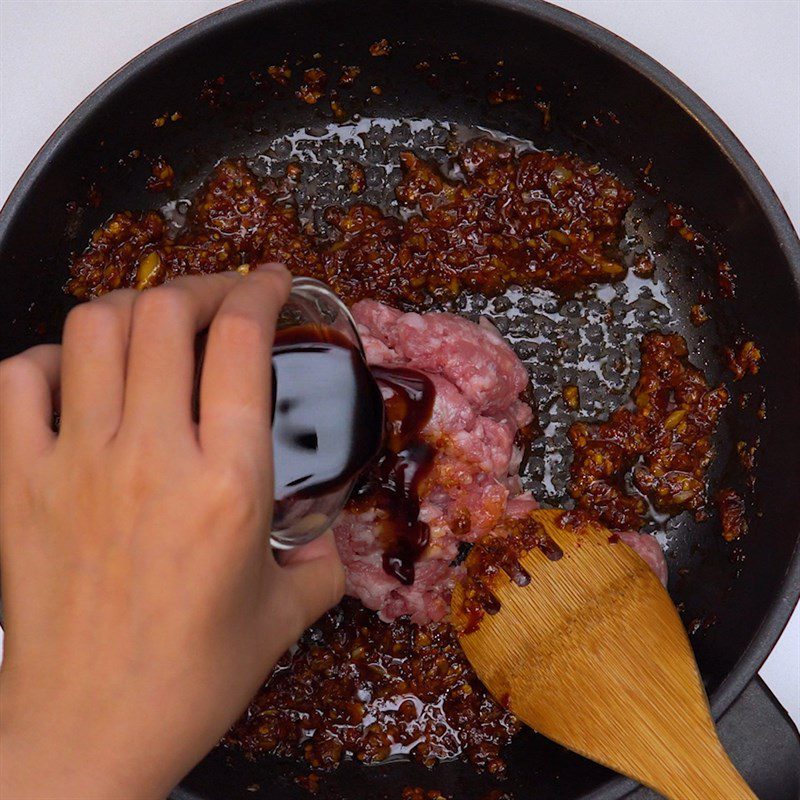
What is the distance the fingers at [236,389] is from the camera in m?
0.99

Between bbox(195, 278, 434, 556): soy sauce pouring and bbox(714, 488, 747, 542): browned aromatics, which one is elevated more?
bbox(195, 278, 434, 556): soy sauce pouring

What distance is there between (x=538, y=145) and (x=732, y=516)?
3.19ft

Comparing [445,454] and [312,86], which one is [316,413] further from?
[312,86]

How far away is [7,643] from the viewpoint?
1.10 metres

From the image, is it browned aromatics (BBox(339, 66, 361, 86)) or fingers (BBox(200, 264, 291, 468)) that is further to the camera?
browned aromatics (BBox(339, 66, 361, 86))

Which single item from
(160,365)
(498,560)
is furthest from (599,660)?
(160,365)

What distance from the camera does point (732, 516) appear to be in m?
1.83

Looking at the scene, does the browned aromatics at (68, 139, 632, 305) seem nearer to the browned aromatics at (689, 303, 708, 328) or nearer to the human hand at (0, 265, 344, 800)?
the browned aromatics at (689, 303, 708, 328)

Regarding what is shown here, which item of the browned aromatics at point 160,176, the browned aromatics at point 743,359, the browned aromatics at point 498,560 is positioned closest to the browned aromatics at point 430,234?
the browned aromatics at point 160,176

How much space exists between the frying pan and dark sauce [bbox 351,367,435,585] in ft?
1.65

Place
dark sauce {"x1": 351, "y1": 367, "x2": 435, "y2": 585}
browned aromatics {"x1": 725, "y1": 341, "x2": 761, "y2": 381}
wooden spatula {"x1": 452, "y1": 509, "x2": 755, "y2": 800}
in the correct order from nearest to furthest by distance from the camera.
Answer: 1. wooden spatula {"x1": 452, "y1": 509, "x2": 755, "y2": 800}
2. dark sauce {"x1": 351, "y1": 367, "x2": 435, "y2": 585}
3. browned aromatics {"x1": 725, "y1": 341, "x2": 761, "y2": 381}

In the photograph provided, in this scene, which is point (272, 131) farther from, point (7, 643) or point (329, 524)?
point (7, 643)

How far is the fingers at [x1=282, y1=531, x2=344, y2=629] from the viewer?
49.9 inches

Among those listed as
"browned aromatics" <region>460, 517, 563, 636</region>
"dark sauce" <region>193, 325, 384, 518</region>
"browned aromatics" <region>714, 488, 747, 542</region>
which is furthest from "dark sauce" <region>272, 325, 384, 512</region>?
"browned aromatics" <region>714, 488, 747, 542</region>
